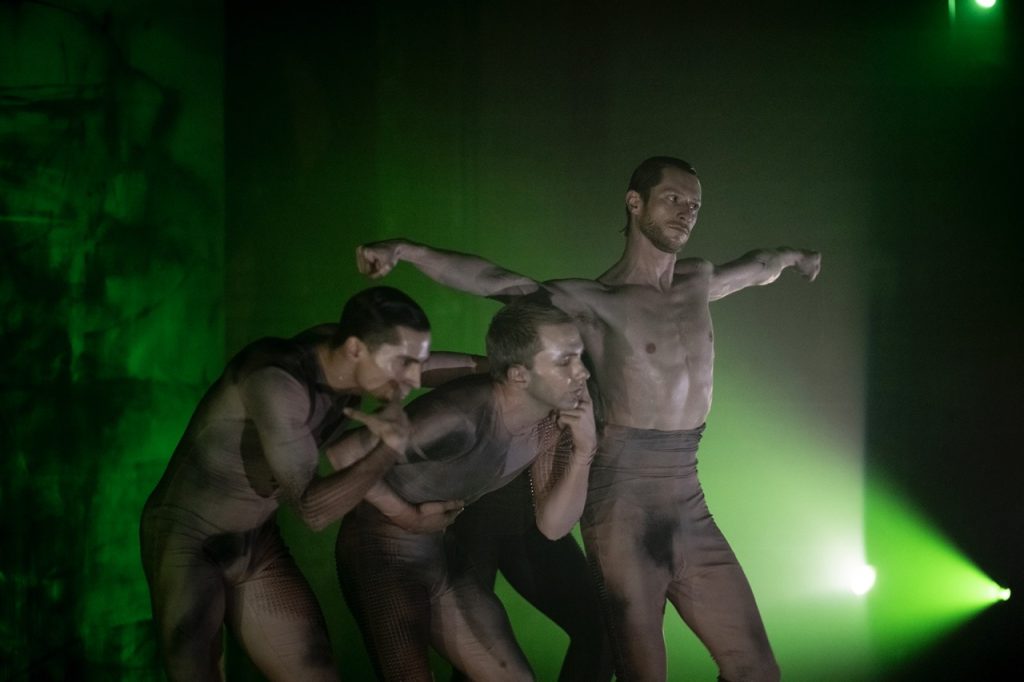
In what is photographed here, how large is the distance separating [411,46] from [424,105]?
25 centimetres

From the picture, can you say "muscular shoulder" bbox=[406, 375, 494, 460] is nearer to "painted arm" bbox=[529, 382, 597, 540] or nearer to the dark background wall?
"painted arm" bbox=[529, 382, 597, 540]

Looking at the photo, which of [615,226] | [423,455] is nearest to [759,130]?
[615,226]

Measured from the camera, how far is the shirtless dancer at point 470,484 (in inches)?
138

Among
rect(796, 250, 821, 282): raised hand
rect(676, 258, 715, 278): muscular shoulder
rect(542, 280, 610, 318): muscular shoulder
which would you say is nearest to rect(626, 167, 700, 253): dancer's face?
rect(676, 258, 715, 278): muscular shoulder

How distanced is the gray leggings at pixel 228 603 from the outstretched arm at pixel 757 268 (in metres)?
1.93

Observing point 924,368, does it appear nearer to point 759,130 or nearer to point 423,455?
point 759,130

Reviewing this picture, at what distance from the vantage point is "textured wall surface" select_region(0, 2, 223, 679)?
149 inches

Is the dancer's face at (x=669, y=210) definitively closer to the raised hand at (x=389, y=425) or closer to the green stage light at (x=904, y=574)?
the raised hand at (x=389, y=425)

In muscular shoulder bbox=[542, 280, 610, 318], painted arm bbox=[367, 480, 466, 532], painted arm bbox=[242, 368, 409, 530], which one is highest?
muscular shoulder bbox=[542, 280, 610, 318]

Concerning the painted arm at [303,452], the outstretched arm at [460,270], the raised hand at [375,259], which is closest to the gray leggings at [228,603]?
the painted arm at [303,452]

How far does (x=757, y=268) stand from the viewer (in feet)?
14.3

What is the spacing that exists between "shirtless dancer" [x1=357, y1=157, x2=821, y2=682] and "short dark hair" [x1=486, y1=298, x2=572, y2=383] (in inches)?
8.2

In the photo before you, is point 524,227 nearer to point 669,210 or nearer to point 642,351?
point 669,210

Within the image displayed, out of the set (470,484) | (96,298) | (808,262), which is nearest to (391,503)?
(470,484)
